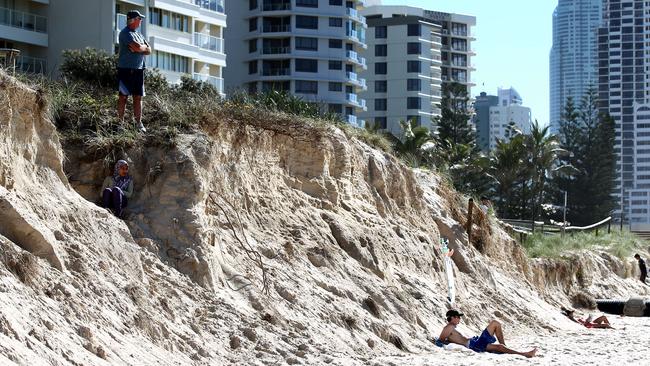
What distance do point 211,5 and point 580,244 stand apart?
2833 cm

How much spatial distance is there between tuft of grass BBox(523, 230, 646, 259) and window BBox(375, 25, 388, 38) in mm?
57359

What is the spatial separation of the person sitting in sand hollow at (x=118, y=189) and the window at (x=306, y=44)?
7112 cm

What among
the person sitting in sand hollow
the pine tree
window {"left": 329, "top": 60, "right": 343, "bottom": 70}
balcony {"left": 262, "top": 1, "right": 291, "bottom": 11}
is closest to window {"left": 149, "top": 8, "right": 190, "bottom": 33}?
balcony {"left": 262, "top": 1, "right": 291, "bottom": 11}

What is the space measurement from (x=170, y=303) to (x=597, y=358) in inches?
303

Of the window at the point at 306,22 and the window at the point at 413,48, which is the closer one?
the window at the point at 306,22

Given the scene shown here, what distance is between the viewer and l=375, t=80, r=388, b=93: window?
109 meters

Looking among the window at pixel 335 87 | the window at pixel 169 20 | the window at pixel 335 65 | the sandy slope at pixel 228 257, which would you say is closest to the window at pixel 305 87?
the window at pixel 335 87

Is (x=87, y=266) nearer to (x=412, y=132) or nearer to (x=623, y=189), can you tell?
(x=412, y=132)

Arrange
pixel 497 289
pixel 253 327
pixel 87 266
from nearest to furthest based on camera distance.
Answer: pixel 87 266, pixel 253 327, pixel 497 289

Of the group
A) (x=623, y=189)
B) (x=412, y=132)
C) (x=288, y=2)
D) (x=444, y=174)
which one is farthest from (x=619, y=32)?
(x=444, y=174)

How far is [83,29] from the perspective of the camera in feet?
172

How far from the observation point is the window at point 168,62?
5519cm

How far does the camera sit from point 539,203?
7906 cm

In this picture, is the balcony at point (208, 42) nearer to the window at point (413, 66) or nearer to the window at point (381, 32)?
the window at point (413, 66)
